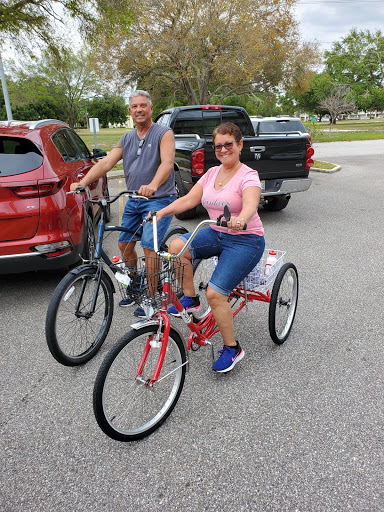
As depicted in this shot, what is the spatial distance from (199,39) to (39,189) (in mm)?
23762

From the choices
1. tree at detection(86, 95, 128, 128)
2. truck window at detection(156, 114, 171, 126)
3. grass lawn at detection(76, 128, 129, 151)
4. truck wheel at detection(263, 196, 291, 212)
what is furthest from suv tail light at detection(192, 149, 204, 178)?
tree at detection(86, 95, 128, 128)

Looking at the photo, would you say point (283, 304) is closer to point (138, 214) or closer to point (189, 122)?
point (138, 214)

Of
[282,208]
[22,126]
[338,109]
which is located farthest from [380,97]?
[22,126]

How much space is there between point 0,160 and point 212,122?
200 inches

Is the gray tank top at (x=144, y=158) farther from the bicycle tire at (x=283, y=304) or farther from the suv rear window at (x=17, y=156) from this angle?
the bicycle tire at (x=283, y=304)

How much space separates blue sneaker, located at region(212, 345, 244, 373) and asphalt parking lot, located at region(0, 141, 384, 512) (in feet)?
0.35

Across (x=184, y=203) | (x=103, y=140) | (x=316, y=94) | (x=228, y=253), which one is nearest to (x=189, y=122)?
(x=184, y=203)

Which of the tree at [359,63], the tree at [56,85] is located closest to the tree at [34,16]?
the tree at [56,85]

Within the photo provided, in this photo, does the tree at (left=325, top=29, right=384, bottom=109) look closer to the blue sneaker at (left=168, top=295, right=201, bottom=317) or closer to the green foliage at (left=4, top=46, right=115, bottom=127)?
the green foliage at (left=4, top=46, right=115, bottom=127)

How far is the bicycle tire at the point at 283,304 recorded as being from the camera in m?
3.23

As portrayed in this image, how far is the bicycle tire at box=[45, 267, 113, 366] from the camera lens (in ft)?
9.82

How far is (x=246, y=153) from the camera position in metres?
6.91

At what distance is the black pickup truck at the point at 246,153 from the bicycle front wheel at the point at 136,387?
4.64m

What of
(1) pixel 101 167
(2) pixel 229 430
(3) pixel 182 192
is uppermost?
(1) pixel 101 167
